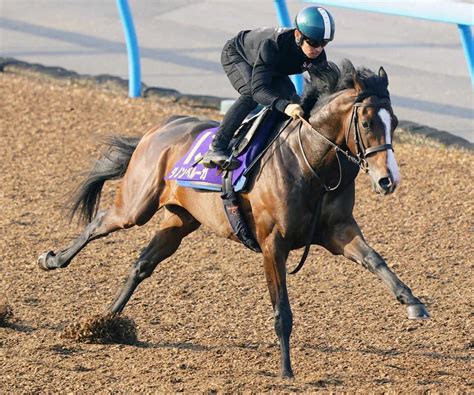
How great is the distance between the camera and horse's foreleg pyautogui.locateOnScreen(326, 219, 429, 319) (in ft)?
19.1

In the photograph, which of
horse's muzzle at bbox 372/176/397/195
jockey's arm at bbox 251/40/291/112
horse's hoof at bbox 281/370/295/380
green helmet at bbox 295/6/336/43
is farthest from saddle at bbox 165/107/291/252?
horse's muzzle at bbox 372/176/397/195

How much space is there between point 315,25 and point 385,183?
3.26 feet

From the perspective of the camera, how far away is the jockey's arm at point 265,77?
20.3 ft

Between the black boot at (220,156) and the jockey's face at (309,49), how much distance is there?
0.73 meters

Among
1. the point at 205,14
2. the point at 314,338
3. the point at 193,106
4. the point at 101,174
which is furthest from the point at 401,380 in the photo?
the point at 205,14

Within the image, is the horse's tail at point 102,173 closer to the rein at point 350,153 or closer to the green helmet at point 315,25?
the rein at point 350,153

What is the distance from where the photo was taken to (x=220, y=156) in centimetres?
646

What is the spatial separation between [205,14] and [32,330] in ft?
33.2

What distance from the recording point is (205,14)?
1650 cm

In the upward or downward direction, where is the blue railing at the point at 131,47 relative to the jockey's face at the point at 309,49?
downward

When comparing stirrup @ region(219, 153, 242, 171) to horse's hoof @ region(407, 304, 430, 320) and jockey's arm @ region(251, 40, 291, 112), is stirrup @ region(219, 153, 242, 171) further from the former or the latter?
horse's hoof @ region(407, 304, 430, 320)

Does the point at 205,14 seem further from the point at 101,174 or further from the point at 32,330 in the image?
the point at 32,330

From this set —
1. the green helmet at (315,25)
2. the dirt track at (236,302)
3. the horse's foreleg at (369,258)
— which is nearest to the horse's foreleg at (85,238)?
the dirt track at (236,302)

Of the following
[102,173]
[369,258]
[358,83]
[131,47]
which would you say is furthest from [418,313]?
[131,47]
